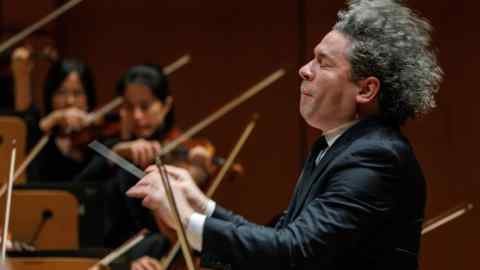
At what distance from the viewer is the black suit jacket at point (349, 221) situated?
1.39 meters

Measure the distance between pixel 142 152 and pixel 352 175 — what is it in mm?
1562

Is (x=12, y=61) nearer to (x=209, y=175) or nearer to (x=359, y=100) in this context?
(x=209, y=175)

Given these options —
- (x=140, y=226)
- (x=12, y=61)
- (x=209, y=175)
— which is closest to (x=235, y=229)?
(x=140, y=226)

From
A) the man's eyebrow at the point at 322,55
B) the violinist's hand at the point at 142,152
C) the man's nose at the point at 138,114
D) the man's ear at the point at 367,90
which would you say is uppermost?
the man's eyebrow at the point at 322,55

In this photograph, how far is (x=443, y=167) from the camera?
3.46 meters

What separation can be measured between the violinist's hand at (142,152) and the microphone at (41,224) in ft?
1.17

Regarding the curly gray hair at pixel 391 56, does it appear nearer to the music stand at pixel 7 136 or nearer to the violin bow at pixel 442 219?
the violin bow at pixel 442 219

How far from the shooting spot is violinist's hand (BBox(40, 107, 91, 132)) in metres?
3.45

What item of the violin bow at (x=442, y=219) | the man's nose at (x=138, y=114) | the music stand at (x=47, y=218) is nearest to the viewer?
the violin bow at (x=442, y=219)

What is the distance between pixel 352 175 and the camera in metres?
1.44

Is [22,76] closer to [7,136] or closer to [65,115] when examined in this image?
[65,115]

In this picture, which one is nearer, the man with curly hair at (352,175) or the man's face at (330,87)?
the man with curly hair at (352,175)

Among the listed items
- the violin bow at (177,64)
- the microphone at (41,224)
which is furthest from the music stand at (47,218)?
the violin bow at (177,64)

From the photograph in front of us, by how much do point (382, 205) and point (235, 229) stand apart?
0.69 ft
